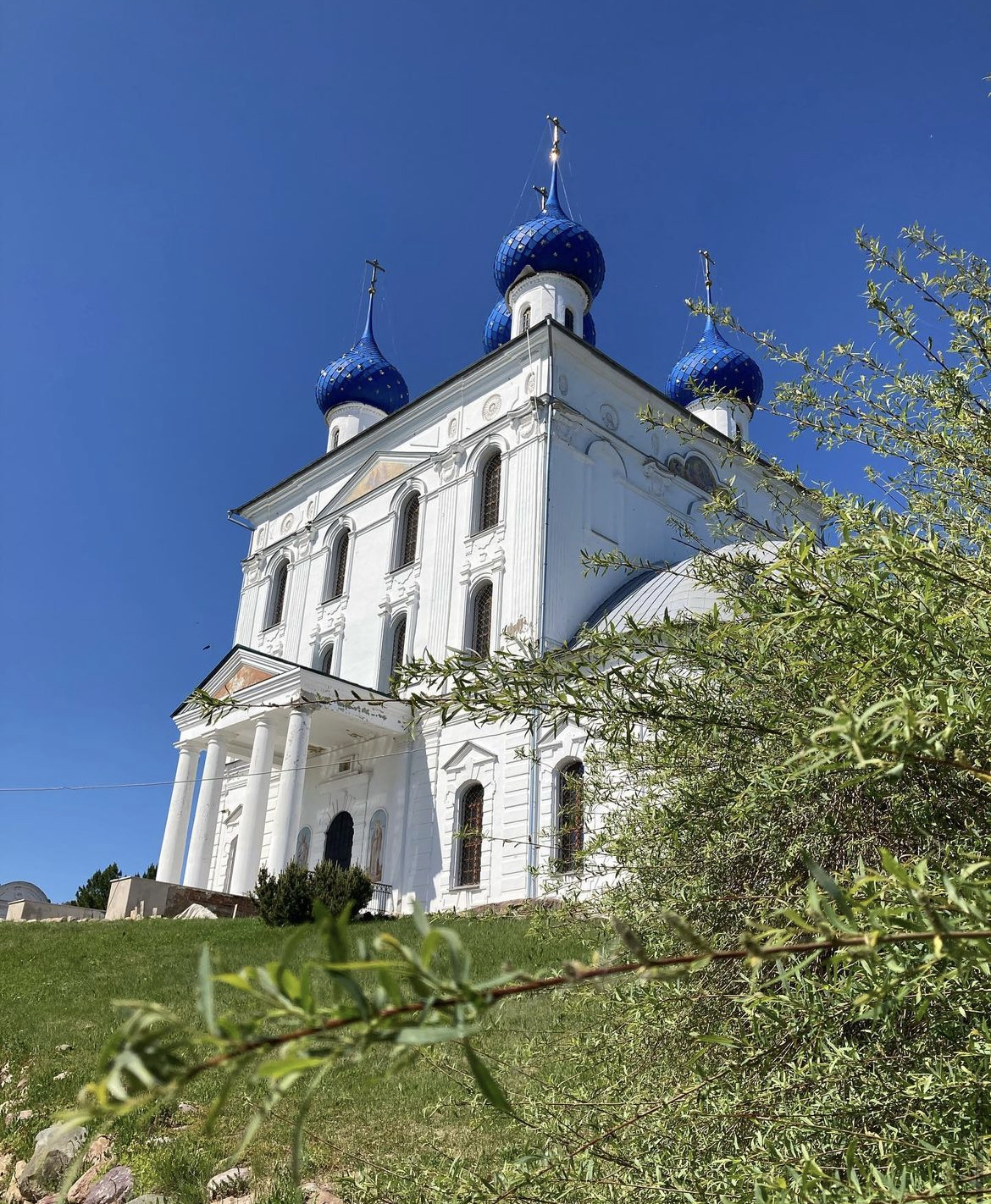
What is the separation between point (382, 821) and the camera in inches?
762

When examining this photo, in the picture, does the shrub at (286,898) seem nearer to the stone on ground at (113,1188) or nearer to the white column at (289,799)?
the white column at (289,799)

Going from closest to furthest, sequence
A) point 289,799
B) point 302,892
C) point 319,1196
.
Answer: point 319,1196 → point 302,892 → point 289,799

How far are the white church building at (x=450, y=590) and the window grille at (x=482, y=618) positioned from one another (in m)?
0.05

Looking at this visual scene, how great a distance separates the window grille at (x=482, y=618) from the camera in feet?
62.6

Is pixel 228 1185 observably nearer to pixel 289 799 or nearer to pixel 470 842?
pixel 470 842

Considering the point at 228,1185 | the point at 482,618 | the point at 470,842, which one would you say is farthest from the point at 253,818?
the point at 228,1185

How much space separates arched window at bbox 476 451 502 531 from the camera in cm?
2014

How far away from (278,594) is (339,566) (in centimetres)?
252

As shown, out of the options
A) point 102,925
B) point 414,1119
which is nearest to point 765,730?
point 414,1119

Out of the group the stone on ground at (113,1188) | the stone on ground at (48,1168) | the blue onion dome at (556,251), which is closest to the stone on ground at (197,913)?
the stone on ground at (48,1168)

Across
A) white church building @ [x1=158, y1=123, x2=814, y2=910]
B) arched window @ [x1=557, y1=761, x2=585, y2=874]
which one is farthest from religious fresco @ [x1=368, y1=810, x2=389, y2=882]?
arched window @ [x1=557, y1=761, x2=585, y2=874]

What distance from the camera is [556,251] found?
75.2 feet

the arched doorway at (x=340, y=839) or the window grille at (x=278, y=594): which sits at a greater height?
the window grille at (x=278, y=594)

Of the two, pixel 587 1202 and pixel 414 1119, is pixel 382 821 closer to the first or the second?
pixel 414 1119
